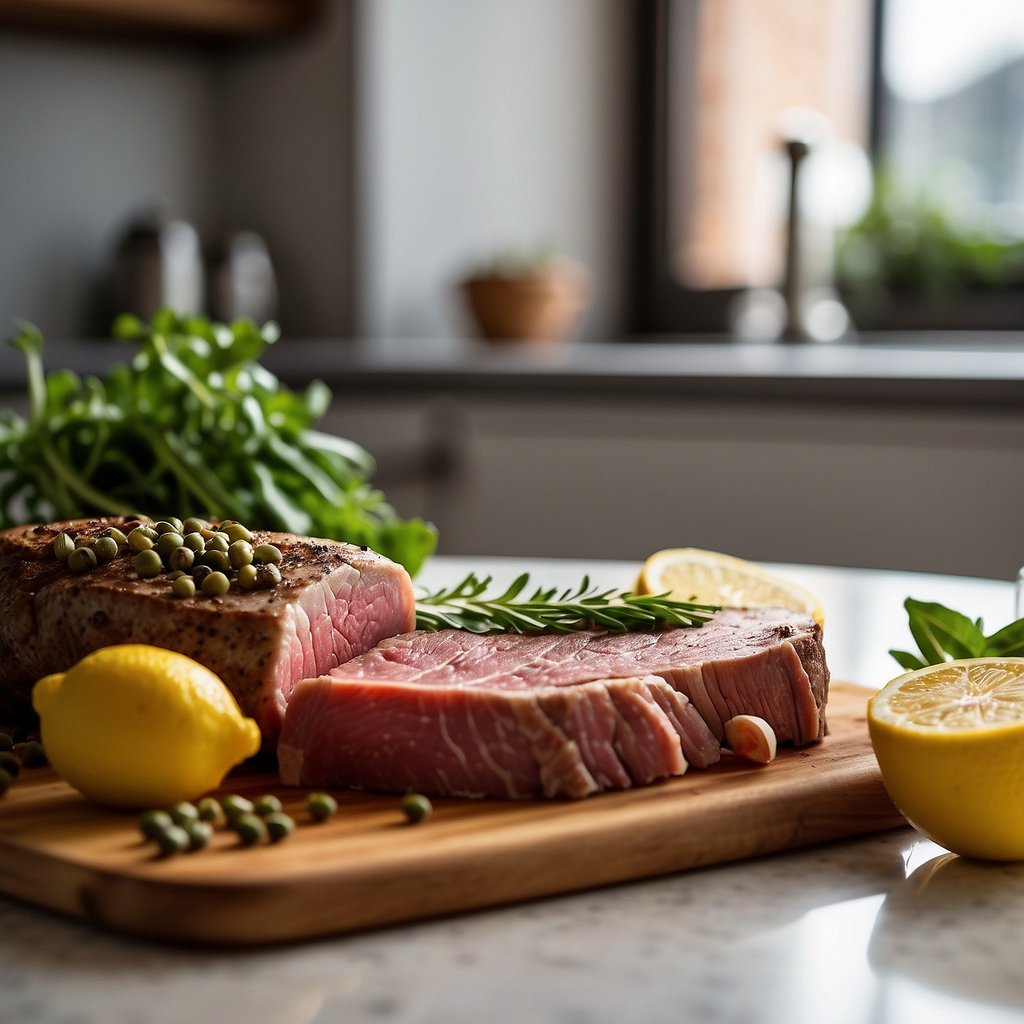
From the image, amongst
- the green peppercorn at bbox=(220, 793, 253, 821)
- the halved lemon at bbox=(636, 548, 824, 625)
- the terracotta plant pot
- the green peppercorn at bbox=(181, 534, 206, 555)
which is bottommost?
the green peppercorn at bbox=(220, 793, 253, 821)

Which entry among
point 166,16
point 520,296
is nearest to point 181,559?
point 520,296

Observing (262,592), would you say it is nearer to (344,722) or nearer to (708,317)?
(344,722)

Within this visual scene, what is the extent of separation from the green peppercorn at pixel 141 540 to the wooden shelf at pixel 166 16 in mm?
2762

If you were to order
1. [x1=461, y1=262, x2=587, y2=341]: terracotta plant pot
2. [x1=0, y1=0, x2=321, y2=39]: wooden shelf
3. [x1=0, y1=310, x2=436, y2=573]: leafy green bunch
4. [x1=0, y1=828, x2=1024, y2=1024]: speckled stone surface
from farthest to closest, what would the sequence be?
[x1=461, y1=262, x2=587, y2=341]: terracotta plant pot
[x1=0, y1=0, x2=321, y2=39]: wooden shelf
[x1=0, y1=310, x2=436, y2=573]: leafy green bunch
[x1=0, y1=828, x2=1024, y2=1024]: speckled stone surface

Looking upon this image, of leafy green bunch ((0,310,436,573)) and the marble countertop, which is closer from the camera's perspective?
leafy green bunch ((0,310,436,573))

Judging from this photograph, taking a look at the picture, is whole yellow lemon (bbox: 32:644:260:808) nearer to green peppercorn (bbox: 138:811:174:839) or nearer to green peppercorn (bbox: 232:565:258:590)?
green peppercorn (bbox: 138:811:174:839)

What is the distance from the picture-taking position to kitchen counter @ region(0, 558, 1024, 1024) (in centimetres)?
64

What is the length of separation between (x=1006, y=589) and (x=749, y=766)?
855mm

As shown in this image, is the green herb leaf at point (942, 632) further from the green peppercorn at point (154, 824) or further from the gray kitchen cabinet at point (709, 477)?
the gray kitchen cabinet at point (709, 477)

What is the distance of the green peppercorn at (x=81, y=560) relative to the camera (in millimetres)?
1046

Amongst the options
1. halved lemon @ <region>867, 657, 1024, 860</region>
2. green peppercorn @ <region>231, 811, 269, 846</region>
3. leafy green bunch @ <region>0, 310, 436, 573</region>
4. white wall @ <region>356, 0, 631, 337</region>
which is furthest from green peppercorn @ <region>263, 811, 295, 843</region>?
white wall @ <region>356, 0, 631, 337</region>

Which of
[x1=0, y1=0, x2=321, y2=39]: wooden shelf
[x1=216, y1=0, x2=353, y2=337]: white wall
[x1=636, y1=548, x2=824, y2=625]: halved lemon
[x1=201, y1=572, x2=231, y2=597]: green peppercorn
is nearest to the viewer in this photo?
[x1=201, y1=572, x2=231, y2=597]: green peppercorn

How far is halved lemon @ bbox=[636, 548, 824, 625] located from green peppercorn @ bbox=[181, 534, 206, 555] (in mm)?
425

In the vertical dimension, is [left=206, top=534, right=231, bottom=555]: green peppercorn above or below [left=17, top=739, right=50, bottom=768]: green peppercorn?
above
